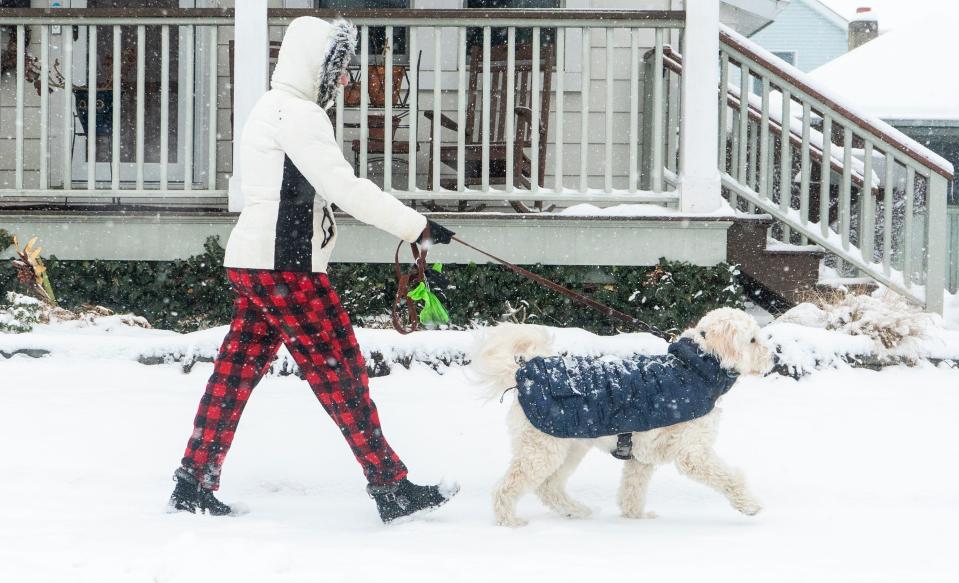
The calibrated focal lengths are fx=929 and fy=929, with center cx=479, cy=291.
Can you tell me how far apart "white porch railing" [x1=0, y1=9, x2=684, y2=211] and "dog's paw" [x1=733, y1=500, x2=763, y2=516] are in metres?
3.26

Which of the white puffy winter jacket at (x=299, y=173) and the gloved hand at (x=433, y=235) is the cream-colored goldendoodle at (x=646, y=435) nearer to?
the gloved hand at (x=433, y=235)

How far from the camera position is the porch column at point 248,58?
21.3ft

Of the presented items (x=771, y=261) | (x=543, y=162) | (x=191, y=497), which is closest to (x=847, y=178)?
(x=771, y=261)

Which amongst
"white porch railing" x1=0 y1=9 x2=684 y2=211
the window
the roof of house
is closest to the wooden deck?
"white porch railing" x1=0 y1=9 x2=684 y2=211

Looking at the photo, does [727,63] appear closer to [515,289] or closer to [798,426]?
[515,289]

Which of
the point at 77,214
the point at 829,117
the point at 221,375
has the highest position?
the point at 829,117

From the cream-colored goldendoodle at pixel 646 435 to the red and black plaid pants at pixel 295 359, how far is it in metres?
0.45

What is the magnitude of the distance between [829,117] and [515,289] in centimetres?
253

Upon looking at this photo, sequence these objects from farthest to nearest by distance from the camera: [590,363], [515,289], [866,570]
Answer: [515,289] < [590,363] < [866,570]

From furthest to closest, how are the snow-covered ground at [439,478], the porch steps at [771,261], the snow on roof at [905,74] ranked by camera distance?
the snow on roof at [905,74] < the porch steps at [771,261] < the snow-covered ground at [439,478]

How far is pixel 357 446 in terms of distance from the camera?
3436 millimetres

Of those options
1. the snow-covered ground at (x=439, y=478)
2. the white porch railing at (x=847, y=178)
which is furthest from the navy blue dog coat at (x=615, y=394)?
the white porch railing at (x=847, y=178)

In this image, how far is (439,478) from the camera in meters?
4.27

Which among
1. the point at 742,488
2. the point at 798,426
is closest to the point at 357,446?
the point at 742,488
